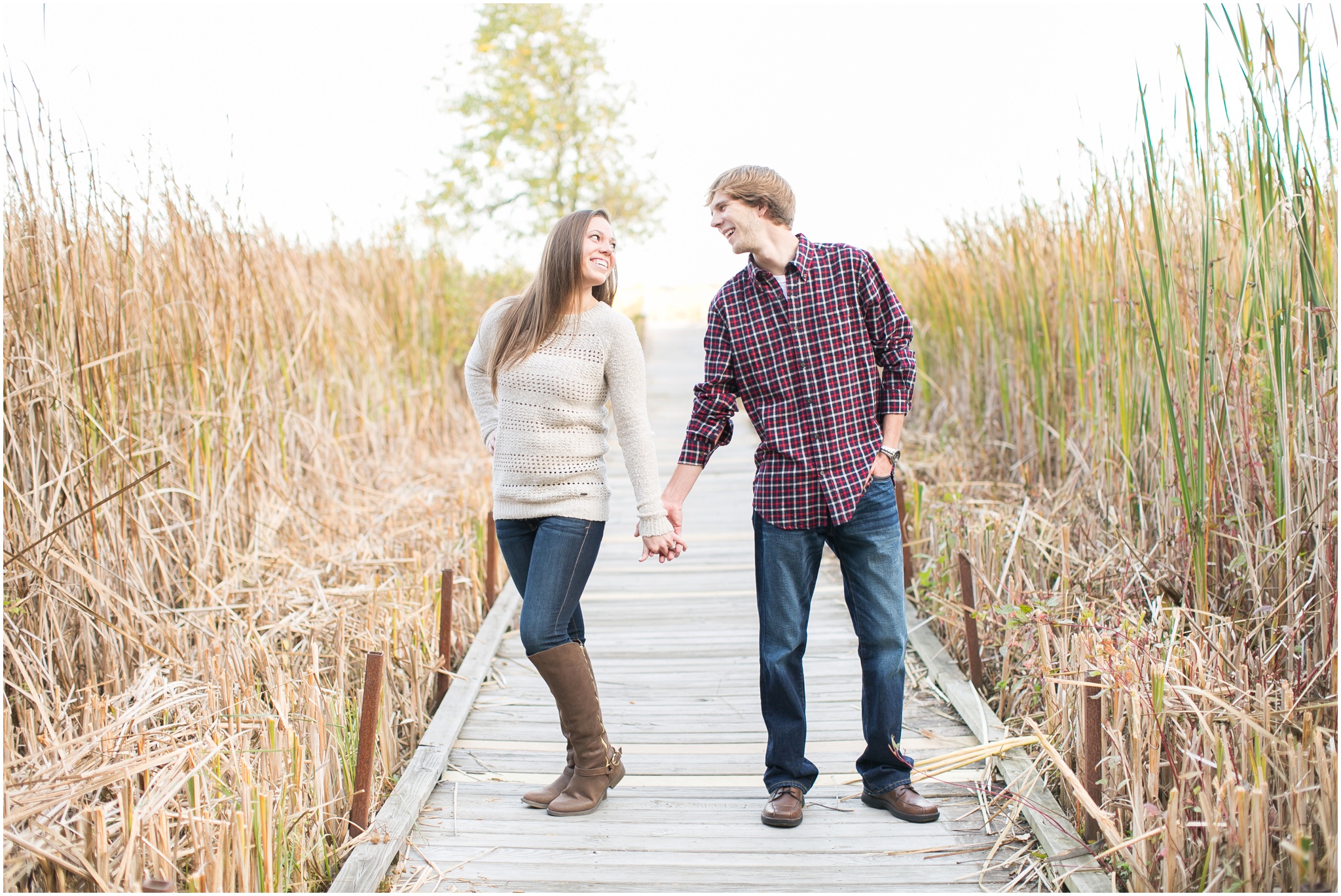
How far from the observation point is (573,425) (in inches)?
86.7

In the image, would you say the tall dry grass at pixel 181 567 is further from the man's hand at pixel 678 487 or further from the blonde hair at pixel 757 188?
the blonde hair at pixel 757 188

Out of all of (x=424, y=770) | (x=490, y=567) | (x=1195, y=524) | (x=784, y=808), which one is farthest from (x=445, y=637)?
(x=1195, y=524)

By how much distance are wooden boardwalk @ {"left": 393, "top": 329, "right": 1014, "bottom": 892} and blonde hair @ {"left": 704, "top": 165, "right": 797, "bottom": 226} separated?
137cm

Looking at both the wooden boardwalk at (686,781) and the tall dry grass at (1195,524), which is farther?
the wooden boardwalk at (686,781)

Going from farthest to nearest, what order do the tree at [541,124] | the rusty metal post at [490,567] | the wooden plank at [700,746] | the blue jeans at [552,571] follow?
the tree at [541,124] < the rusty metal post at [490,567] < the wooden plank at [700,746] < the blue jeans at [552,571]

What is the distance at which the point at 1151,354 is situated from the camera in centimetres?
293

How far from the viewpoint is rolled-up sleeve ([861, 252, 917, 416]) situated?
2.15 metres

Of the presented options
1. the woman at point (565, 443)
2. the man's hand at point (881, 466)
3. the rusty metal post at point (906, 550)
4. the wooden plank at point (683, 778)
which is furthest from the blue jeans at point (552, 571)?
the rusty metal post at point (906, 550)

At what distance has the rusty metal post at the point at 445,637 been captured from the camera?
2.94 m

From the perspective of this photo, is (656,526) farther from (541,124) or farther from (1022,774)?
(541,124)

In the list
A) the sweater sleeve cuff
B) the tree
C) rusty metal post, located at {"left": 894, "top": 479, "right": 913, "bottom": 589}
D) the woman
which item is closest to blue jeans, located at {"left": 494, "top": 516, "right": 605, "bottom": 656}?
the woman

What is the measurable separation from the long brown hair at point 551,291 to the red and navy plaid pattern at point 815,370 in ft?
1.09

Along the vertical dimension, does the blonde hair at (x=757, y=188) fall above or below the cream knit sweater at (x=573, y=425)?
above

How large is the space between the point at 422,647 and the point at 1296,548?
2.39 metres
